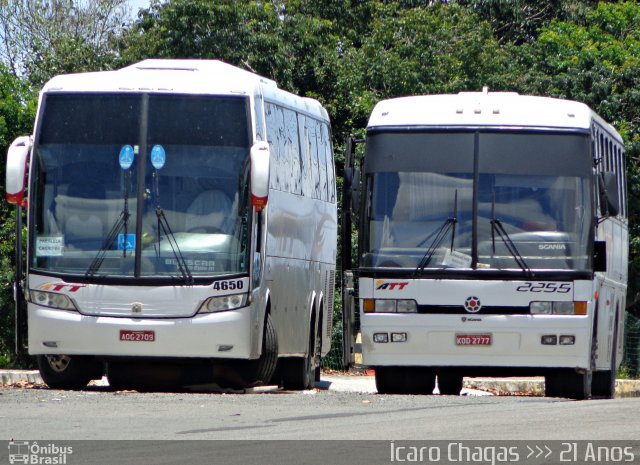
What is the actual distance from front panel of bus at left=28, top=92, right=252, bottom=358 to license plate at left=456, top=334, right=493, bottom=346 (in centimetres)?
234

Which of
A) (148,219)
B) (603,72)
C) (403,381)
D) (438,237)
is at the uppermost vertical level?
(603,72)

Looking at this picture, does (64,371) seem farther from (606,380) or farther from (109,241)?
(606,380)

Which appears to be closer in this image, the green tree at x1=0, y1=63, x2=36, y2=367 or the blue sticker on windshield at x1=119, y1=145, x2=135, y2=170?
the blue sticker on windshield at x1=119, y1=145, x2=135, y2=170

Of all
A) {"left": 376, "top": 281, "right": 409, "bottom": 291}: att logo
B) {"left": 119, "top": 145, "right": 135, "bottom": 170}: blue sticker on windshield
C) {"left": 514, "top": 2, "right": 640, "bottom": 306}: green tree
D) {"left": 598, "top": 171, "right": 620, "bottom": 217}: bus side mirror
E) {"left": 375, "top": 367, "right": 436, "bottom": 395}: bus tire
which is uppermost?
{"left": 514, "top": 2, "right": 640, "bottom": 306}: green tree

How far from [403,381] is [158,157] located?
3.96 m

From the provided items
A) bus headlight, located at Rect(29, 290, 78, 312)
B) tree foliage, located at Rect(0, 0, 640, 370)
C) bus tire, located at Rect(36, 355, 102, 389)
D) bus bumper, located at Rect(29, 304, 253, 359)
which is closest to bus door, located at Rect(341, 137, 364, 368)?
bus bumper, located at Rect(29, 304, 253, 359)

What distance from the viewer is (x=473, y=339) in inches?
667

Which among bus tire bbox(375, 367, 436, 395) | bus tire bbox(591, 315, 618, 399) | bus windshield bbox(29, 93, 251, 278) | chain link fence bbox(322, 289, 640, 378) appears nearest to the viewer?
bus windshield bbox(29, 93, 251, 278)

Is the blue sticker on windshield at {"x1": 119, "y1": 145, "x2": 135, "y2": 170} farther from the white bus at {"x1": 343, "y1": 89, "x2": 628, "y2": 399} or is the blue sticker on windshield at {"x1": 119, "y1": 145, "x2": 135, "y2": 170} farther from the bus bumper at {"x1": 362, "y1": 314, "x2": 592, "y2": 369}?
the bus bumper at {"x1": 362, "y1": 314, "x2": 592, "y2": 369}

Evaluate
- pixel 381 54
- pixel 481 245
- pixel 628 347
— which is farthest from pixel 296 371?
pixel 381 54

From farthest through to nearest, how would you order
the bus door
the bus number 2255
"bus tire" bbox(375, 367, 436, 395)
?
"bus tire" bbox(375, 367, 436, 395), the bus door, the bus number 2255

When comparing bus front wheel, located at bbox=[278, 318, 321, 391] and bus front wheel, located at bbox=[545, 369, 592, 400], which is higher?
bus front wheel, located at bbox=[545, 369, 592, 400]

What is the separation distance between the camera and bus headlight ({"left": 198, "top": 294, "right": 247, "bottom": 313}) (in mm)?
16453

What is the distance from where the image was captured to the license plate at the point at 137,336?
16.4 meters
